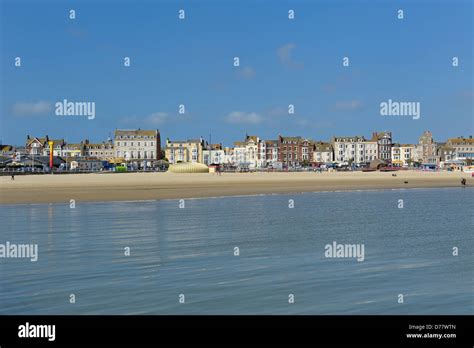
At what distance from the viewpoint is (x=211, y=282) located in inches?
507

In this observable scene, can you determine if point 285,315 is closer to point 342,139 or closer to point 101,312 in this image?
point 101,312

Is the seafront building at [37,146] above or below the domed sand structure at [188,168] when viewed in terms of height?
above

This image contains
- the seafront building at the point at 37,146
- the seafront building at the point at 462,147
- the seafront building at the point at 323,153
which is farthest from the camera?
the seafront building at the point at 462,147

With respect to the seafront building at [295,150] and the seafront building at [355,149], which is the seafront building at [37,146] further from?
the seafront building at [355,149]

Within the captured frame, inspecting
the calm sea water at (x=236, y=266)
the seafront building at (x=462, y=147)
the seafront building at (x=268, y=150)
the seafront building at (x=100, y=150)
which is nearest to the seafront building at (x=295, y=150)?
the seafront building at (x=268, y=150)

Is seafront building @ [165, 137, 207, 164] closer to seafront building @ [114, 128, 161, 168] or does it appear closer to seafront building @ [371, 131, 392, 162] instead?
seafront building @ [114, 128, 161, 168]

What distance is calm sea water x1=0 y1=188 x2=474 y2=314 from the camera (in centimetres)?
1107

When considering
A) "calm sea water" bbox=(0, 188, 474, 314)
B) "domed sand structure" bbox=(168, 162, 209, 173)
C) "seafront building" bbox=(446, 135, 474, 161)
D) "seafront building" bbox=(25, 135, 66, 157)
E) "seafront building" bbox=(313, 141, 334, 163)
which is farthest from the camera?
"seafront building" bbox=(446, 135, 474, 161)

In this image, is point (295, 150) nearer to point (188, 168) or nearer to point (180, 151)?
point (180, 151)

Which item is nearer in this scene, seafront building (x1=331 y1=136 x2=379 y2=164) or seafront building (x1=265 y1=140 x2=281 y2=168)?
seafront building (x1=265 y1=140 x2=281 y2=168)

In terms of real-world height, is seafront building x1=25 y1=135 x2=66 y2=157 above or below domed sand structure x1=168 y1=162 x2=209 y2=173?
above

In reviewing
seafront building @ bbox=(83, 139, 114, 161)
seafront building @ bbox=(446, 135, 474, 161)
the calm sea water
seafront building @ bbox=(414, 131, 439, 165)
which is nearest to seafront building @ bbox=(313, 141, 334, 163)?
seafront building @ bbox=(414, 131, 439, 165)

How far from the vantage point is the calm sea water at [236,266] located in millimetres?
11070
